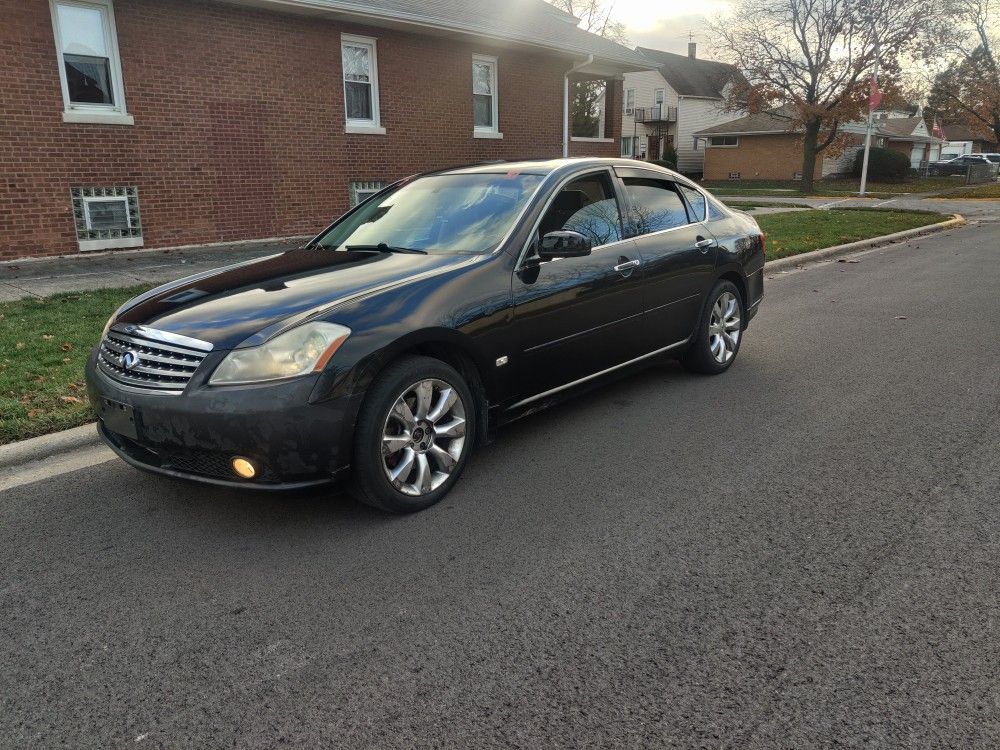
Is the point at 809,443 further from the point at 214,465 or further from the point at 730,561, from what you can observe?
the point at 214,465

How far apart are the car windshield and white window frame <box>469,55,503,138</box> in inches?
466

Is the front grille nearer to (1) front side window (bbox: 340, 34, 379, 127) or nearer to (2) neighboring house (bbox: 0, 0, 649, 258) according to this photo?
(2) neighboring house (bbox: 0, 0, 649, 258)

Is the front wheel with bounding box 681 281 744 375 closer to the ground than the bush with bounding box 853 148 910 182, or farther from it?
closer to the ground

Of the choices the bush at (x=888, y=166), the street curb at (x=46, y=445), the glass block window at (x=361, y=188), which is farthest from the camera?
the bush at (x=888, y=166)

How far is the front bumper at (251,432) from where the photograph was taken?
10.8 ft

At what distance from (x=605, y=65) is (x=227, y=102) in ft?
30.7

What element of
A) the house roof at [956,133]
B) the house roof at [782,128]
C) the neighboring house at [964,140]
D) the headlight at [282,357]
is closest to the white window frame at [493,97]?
the headlight at [282,357]

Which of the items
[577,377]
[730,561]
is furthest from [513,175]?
[730,561]

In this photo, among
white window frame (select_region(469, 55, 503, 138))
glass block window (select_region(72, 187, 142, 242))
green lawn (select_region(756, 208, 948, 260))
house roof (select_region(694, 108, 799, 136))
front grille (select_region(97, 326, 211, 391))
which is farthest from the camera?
house roof (select_region(694, 108, 799, 136))

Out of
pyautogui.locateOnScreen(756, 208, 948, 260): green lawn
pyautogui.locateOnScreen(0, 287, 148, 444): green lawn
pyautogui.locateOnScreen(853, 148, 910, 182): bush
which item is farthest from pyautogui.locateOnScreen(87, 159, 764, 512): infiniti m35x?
pyautogui.locateOnScreen(853, 148, 910, 182): bush

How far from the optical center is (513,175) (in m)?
4.88

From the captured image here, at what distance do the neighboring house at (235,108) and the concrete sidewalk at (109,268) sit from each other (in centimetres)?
23

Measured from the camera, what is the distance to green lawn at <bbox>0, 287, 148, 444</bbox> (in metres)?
4.86

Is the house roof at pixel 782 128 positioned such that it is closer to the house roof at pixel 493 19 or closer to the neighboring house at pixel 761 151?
the neighboring house at pixel 761 151
